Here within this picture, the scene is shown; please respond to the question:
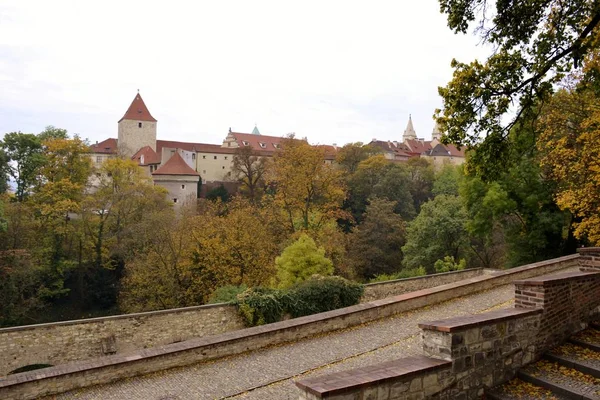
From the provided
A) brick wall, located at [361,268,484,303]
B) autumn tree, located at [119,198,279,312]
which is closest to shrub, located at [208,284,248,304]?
autumn tree, located at [119,198,279,312]

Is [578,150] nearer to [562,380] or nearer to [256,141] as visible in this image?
[562,380]

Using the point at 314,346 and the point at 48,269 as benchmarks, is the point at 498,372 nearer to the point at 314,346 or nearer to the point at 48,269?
the point at 314,346

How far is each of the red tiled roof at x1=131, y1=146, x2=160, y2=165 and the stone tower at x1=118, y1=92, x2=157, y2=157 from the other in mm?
1569

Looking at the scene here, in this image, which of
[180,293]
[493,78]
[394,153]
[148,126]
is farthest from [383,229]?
[394,153]

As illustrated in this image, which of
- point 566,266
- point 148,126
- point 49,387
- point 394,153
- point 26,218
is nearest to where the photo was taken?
point 49,387

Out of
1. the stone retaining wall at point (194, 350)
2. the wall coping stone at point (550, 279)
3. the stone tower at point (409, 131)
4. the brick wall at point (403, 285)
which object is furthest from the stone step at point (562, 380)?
the stone tower at point (409, 131)

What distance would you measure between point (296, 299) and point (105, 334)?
551 cm

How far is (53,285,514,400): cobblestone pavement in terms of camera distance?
7.14m

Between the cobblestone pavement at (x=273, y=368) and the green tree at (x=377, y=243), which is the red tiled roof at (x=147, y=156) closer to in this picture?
the green tree at (x=377, y=243)

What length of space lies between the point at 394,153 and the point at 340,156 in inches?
1282

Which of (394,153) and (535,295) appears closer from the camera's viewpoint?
(535,295)

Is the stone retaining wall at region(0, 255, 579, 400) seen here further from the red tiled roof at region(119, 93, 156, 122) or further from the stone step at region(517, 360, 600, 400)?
the red tiled roof at region(119, 93, 156, 122)

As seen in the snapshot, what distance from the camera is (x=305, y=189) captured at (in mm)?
29656

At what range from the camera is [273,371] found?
7809 millimetres
